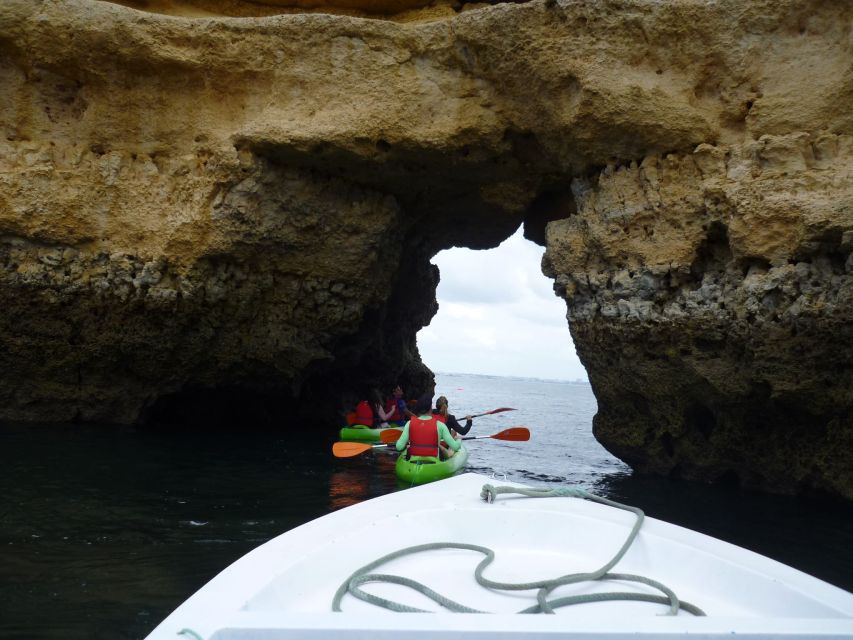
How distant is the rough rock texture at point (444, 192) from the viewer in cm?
810

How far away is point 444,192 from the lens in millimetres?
11898

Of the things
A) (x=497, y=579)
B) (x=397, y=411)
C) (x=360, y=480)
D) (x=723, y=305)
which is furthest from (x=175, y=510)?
(x=397, y=411)

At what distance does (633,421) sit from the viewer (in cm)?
1034

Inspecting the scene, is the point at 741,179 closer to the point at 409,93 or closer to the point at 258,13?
the point at 409,93

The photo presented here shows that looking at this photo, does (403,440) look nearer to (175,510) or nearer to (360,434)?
(175,510)

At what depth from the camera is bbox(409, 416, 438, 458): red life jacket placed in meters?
8.84

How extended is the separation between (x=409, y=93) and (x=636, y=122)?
10.9 feet

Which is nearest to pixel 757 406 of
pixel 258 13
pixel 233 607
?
pixel 233 607

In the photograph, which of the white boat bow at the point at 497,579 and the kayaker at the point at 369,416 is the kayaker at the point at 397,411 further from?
the white boat bow at the point at 497,579

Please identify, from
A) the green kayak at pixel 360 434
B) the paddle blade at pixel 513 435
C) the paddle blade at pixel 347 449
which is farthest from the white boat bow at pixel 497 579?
the green kayak at pixel 360 434

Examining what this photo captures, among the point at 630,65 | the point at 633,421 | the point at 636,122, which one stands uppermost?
the point at 630,65

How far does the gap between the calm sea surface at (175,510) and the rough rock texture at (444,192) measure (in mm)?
1253

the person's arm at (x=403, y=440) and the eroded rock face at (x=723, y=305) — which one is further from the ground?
the eroded rock face at (x=723, y=305)

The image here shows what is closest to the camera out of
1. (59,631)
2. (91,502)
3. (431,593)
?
(431,593)
